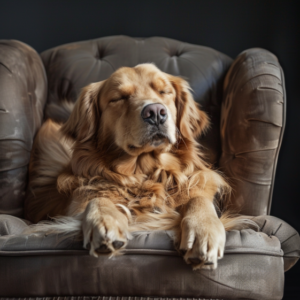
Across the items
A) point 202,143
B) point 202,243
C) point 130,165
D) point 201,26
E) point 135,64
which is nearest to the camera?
point 202,243

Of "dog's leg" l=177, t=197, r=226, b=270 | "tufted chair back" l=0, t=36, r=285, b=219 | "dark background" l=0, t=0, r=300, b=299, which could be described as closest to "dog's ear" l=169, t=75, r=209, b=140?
"tufted chair back" l=0, t=36, r=285, b=219

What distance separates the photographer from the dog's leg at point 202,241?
122 centimetres

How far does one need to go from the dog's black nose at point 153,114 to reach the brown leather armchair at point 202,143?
0.50 meters

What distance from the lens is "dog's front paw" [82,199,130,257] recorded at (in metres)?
1.23

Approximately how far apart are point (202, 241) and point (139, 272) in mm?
257

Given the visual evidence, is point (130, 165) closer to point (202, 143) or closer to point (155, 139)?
point (155, 139)

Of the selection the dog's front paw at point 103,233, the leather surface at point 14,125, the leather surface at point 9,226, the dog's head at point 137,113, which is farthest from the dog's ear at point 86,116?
the dog's front paw at point 103,233

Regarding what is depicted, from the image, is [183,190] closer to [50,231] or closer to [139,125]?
[139,125]

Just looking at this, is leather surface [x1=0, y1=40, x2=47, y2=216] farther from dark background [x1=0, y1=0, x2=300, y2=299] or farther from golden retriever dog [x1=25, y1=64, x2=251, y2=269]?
dark background [x1=0, y1=0, x2=300, y2=299]

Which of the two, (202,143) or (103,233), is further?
(202,143)

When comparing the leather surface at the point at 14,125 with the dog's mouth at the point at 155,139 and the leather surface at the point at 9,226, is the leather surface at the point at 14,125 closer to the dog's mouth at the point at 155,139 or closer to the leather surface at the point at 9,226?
the leather surface at the point at 9,226

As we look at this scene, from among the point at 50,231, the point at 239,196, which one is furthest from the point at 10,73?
the point at 239,196

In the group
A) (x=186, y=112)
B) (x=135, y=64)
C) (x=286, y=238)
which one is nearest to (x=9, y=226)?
(x=186, y=112)

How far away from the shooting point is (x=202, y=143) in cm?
229
